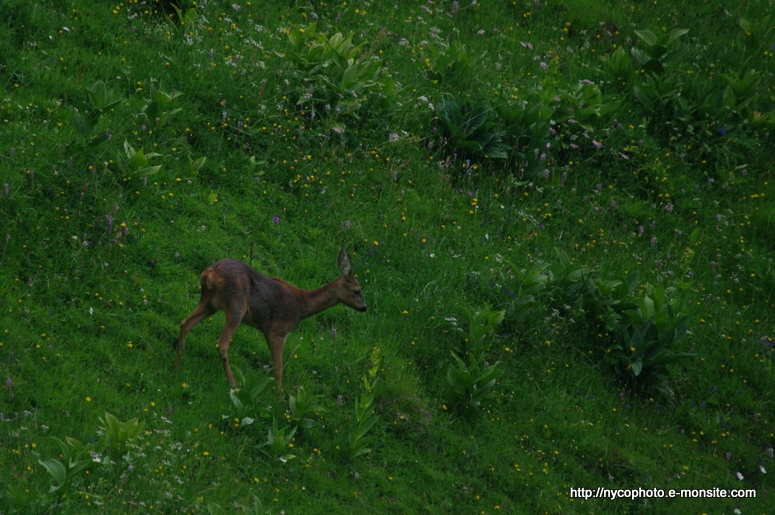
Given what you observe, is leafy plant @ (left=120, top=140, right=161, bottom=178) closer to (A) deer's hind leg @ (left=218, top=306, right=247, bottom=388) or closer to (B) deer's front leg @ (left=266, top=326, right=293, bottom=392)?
(A) deer's hind leg @ (left=218, top=306, right=247, bottom=388)

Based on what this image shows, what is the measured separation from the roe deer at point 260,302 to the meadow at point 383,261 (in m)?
0.40

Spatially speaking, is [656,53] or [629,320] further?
[656,53]

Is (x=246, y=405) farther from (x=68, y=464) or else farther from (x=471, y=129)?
(x=471, y=129)

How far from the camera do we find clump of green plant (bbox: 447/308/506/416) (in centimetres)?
885

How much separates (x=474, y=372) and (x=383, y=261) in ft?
6.69

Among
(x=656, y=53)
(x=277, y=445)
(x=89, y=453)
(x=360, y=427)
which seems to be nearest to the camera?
(x=89, y=453)

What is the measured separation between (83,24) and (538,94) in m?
6.44

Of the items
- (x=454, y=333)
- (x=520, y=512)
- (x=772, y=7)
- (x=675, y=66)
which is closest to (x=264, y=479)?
(x=520, y=512)

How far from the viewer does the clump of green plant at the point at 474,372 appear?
8.85m

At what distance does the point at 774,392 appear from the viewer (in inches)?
427

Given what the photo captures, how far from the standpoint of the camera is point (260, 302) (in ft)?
25.9

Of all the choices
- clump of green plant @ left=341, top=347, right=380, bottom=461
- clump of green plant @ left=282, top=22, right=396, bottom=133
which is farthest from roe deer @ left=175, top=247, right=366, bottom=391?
clump of green plant @ left=282, top=22, right=396, bottom=133

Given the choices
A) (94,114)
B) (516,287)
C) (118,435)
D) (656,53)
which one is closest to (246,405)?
(118,435)

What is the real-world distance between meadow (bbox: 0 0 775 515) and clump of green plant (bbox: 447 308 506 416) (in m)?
0.04
